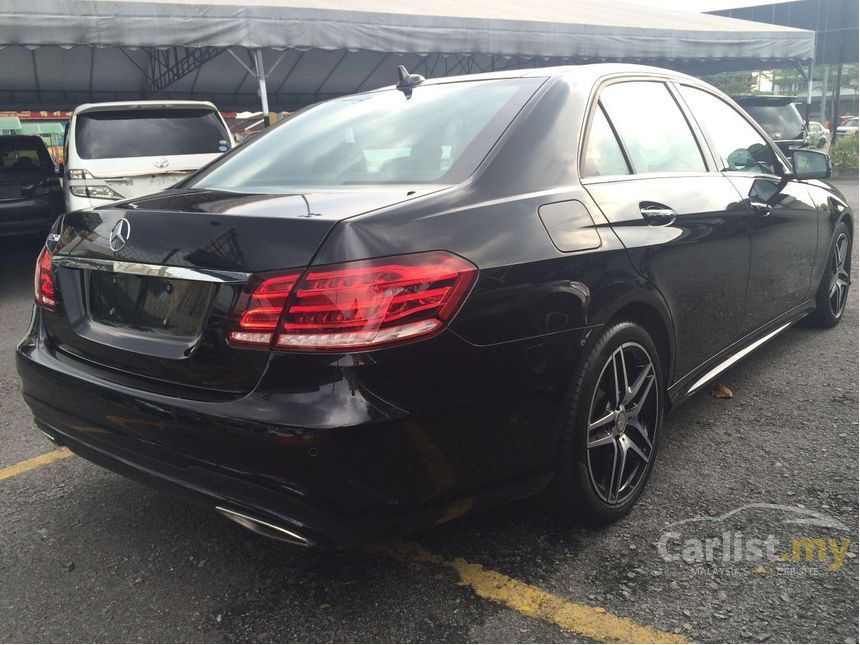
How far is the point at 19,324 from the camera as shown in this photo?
5902mm

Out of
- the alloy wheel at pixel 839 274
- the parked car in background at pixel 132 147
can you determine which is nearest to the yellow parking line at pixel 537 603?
the alloy wheel at pixel 839 274

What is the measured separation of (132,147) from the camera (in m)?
7.78

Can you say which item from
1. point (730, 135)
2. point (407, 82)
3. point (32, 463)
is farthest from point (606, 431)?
point (32, 463)

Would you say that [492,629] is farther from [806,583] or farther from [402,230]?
[402,230]

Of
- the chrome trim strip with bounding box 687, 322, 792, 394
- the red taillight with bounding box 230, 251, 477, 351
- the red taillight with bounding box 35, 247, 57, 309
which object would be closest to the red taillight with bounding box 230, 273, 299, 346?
the red taillight with bounding box 230, 251, 477, 351

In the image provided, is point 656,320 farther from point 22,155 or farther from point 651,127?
point 22,155

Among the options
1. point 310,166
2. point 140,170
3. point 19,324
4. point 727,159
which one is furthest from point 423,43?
point 310,166

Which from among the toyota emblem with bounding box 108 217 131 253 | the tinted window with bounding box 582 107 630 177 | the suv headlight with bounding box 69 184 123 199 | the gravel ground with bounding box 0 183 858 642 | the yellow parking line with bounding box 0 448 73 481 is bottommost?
the yellow parking line with bounding box 0 448 73 481

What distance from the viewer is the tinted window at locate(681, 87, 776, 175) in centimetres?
339

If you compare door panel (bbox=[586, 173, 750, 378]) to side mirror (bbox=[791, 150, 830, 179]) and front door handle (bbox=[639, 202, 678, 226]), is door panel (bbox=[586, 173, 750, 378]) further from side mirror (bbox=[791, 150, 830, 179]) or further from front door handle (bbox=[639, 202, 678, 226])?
side mirror (bbox=[791, 150, 830, 179])

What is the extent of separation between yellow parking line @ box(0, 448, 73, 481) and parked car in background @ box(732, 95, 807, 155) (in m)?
11.4

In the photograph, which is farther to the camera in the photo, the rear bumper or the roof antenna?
the roof antenna

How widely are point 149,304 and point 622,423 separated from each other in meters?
1.53

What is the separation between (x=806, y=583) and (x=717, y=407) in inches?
58.3
